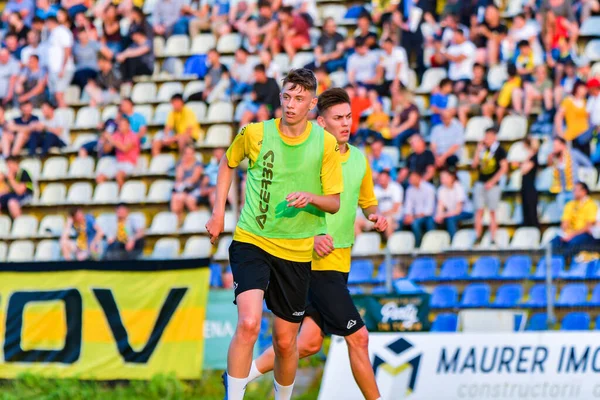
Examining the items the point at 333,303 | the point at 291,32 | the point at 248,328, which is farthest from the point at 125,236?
the point at 248,328

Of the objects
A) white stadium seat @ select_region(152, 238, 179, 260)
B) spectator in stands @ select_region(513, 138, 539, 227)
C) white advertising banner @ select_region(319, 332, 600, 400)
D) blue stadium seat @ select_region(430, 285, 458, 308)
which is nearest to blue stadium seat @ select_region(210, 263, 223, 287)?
blue stadium seat @ select_region(430, 285, 458, 308)

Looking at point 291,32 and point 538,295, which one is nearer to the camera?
point 538,295

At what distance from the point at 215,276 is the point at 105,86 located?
8599mm

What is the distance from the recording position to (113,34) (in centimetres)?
2111

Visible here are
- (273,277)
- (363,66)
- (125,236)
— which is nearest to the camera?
(273,277)

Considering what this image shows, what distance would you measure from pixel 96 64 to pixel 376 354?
1210 cm

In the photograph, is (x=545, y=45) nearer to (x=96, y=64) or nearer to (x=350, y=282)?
(x=350, y=282)

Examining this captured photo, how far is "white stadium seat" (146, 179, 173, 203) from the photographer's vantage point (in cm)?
1875

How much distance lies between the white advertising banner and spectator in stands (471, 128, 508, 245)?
522 cm

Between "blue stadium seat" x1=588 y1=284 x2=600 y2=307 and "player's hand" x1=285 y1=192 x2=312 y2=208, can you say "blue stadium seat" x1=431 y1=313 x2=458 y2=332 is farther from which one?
"player's hand" x1=285 y1=192 x2=312 y2=208

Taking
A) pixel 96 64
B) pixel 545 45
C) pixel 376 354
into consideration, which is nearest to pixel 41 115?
pixel 96 64

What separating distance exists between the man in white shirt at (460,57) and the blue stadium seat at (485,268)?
17.4ft

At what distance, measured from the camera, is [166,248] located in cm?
1683

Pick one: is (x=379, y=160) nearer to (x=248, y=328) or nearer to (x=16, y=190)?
(x=16, y=190)
